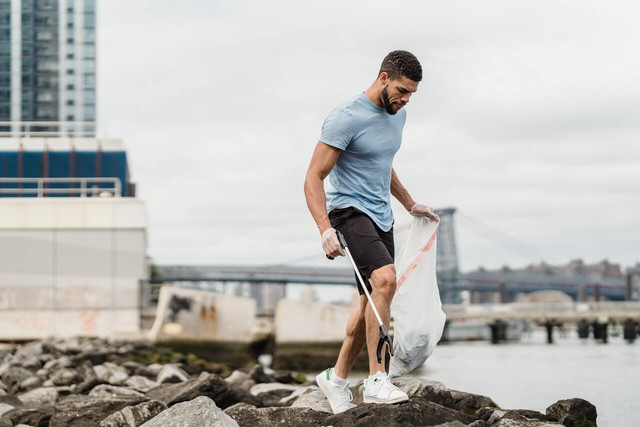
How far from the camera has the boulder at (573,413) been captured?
18.3 feet

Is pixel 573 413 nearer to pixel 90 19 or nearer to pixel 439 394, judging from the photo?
pixel 439 394

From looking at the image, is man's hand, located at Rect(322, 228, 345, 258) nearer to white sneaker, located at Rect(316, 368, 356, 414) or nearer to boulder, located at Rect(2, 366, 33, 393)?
white sneaker, located at Rect(316, 368, 356, 414)

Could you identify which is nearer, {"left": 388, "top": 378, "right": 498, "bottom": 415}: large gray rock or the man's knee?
the man's knee

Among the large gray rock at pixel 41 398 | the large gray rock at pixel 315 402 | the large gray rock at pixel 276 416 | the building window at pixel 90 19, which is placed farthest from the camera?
the building window at pixel 90 19

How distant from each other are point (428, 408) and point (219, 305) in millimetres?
13038

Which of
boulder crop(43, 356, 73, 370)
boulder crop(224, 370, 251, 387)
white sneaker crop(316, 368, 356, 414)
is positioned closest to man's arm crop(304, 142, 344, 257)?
white sneaker crop(316, 368, 356, 414)

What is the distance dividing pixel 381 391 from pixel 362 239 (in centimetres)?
74

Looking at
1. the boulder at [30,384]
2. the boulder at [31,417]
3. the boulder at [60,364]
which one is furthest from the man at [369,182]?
the boulder at [60,364]

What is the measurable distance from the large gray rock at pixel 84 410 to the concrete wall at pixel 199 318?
36.0ft

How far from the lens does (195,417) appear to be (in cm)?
468

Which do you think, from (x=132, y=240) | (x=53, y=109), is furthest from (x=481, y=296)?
(x=132, y=240)

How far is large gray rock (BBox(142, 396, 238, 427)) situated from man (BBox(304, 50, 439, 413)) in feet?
2.38

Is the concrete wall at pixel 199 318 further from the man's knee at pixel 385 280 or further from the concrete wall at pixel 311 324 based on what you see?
the man's knee at pixel 385 280

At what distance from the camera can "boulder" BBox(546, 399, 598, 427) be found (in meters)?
5.57
